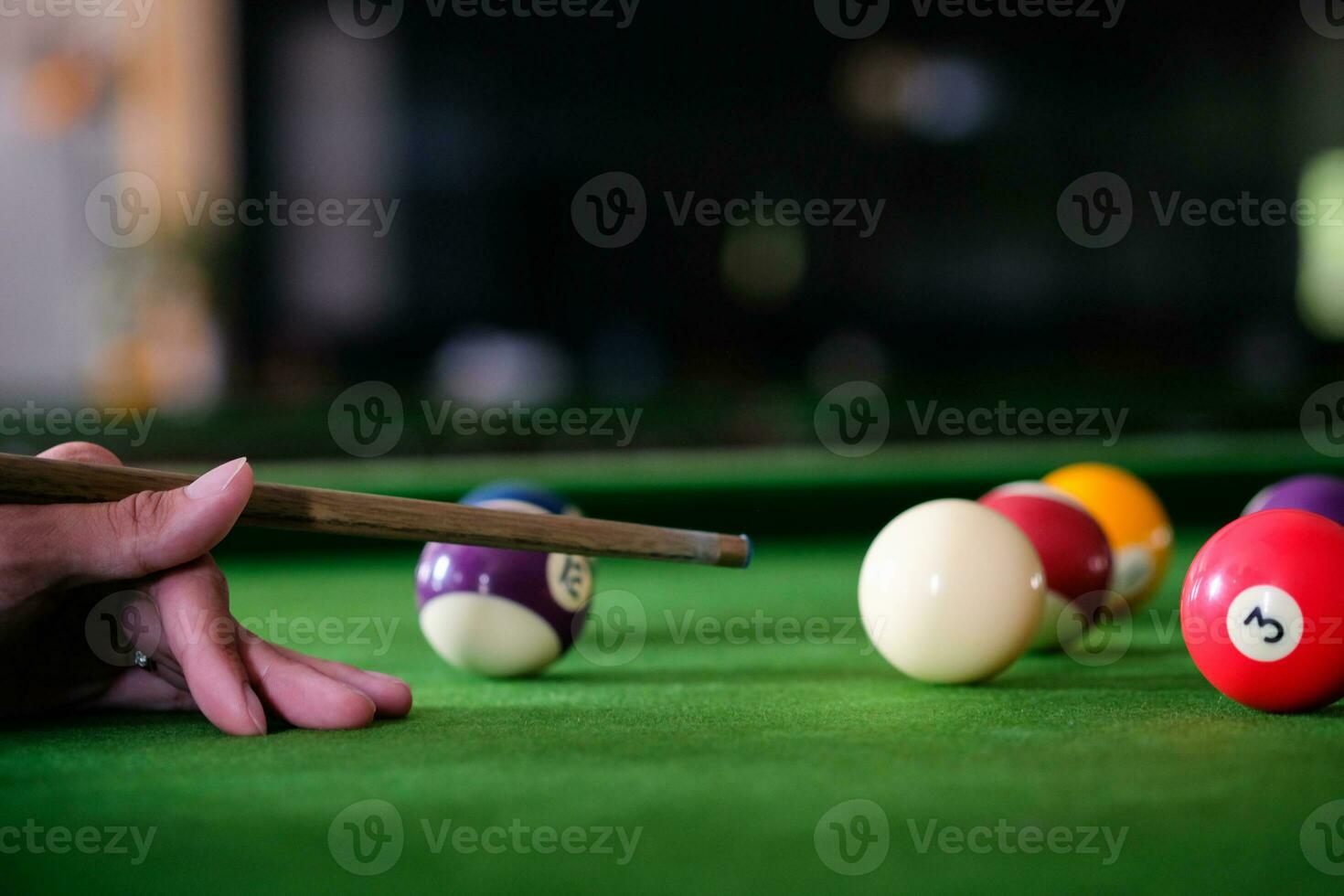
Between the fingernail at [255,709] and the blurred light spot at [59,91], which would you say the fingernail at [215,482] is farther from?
the blurred light spot at [59,91]

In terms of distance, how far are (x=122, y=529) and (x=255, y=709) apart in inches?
11.4

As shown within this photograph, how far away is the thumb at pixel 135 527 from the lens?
163cm

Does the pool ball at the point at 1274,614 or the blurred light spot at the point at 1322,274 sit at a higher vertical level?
the blurred light spot at the point at 1322,274

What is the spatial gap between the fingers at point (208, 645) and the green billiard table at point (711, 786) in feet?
0.14

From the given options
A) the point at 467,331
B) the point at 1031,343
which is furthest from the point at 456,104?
the point at 1031,343

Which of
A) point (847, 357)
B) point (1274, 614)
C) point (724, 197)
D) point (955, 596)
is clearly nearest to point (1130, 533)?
point (955, 596)

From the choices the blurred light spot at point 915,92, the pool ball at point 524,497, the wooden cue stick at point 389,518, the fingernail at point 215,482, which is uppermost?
the blurred light spot at point 915,92

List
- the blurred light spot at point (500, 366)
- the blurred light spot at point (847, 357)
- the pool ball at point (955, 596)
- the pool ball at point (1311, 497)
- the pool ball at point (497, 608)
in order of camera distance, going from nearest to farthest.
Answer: the pool ball at point (955, 596)
the pool ball at point (497, 608)
the pool ball at point (1311, 497)
the blurred light spot at point (847, 357)
the blurred light spot at point (500, 366)

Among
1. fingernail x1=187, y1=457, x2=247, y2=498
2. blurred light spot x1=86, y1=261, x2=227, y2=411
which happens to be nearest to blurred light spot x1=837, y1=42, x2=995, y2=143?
blurred light spot x1=86, y1=261, x2=227, y2=411

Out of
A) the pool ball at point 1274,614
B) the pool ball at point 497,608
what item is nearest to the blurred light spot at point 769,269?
the pool ball at point 497,608

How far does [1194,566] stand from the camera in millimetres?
1987

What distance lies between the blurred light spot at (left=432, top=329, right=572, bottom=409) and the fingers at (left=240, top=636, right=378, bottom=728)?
674cm

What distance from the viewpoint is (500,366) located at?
8.87m

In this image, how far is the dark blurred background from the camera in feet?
28.6
